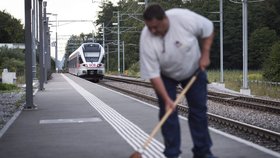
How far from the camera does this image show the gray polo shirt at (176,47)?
5.45 m

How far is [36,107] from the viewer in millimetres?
18125

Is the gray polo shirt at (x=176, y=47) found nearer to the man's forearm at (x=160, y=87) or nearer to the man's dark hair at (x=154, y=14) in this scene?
the man's forearm at (x=160, y=87)

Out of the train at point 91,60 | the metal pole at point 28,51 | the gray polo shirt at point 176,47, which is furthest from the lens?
the train at point 91,60

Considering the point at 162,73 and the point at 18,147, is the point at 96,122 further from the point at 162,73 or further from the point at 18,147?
the point at 162,73

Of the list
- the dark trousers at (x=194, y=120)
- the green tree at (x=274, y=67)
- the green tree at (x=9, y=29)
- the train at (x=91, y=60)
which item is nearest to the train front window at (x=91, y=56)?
the train at (x=91, y=60)

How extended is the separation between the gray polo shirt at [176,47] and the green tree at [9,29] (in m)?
94.4

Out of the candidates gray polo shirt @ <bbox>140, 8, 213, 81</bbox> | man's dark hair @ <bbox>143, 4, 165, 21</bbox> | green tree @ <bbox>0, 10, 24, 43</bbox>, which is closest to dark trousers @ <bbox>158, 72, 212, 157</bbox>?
gray polo shirt @ <bbox>140, 8, 213, 81</bbox>

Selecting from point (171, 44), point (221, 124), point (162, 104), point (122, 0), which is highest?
point (122, 0)

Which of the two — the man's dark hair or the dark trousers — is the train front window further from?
the man's dark hair

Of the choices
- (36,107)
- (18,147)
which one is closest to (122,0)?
(36,107)

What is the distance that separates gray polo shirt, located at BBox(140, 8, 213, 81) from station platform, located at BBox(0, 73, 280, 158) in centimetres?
263

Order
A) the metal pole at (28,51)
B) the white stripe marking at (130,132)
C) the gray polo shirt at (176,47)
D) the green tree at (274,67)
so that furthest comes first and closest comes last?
the green tree at (274,67)
the metal pole at (28,51)
the white stripe marking at (130,132)
the gray polo shirt at (176,47)

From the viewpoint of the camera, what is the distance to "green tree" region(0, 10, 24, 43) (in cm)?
9750

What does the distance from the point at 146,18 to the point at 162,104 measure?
3.23ft
